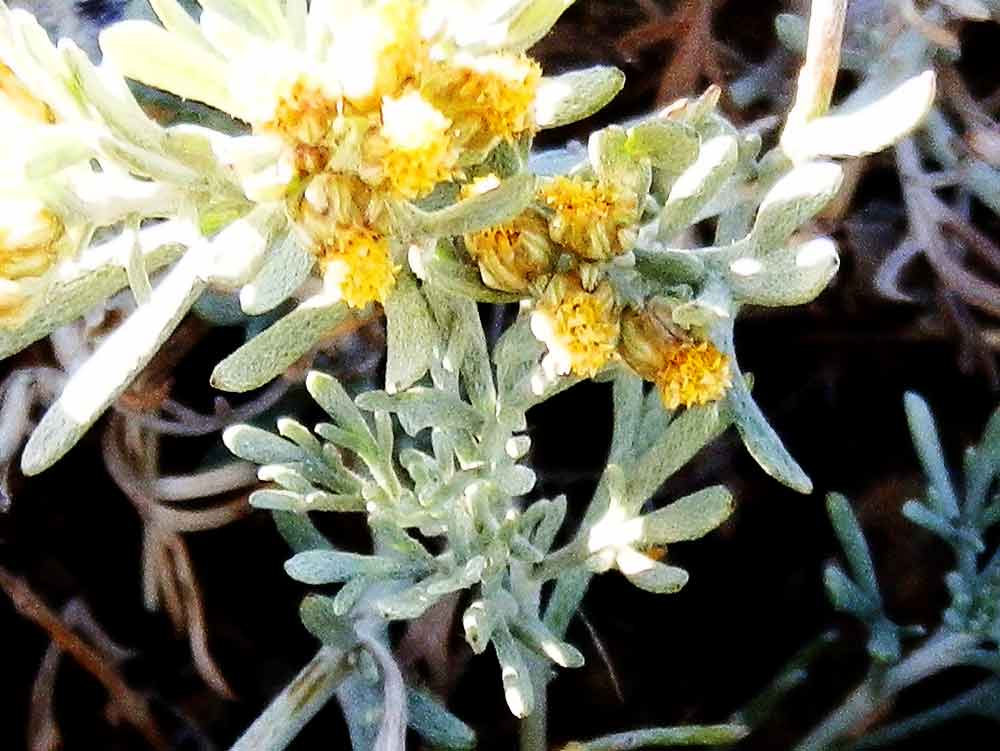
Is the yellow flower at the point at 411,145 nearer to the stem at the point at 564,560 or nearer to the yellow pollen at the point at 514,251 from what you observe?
the yellow pollen at the point at 514,251

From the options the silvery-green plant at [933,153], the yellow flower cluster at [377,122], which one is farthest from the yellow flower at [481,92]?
the silvery-green plant at [933,153]

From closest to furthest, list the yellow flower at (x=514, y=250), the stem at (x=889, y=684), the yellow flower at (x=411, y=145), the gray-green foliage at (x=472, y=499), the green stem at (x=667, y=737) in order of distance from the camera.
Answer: the yellow flower at (x=411, y=145) → the yellow flower at (x=514, y=250) → the gray-green foliage at (x=472, y=499) → the green stem at (x=667, y=737) → the stem at (x=889, y=684)

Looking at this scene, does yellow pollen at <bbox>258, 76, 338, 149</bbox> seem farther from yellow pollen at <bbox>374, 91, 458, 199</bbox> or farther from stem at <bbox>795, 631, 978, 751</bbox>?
stem at <bbox>795, 631, 978, 751</bbox>

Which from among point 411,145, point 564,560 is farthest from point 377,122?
point 564,560

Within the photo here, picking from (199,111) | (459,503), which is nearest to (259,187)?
(459,503)

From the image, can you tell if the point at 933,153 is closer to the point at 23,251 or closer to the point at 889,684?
the point at 889,684

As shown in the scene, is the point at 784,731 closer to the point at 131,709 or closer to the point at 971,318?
the point at 971,318
